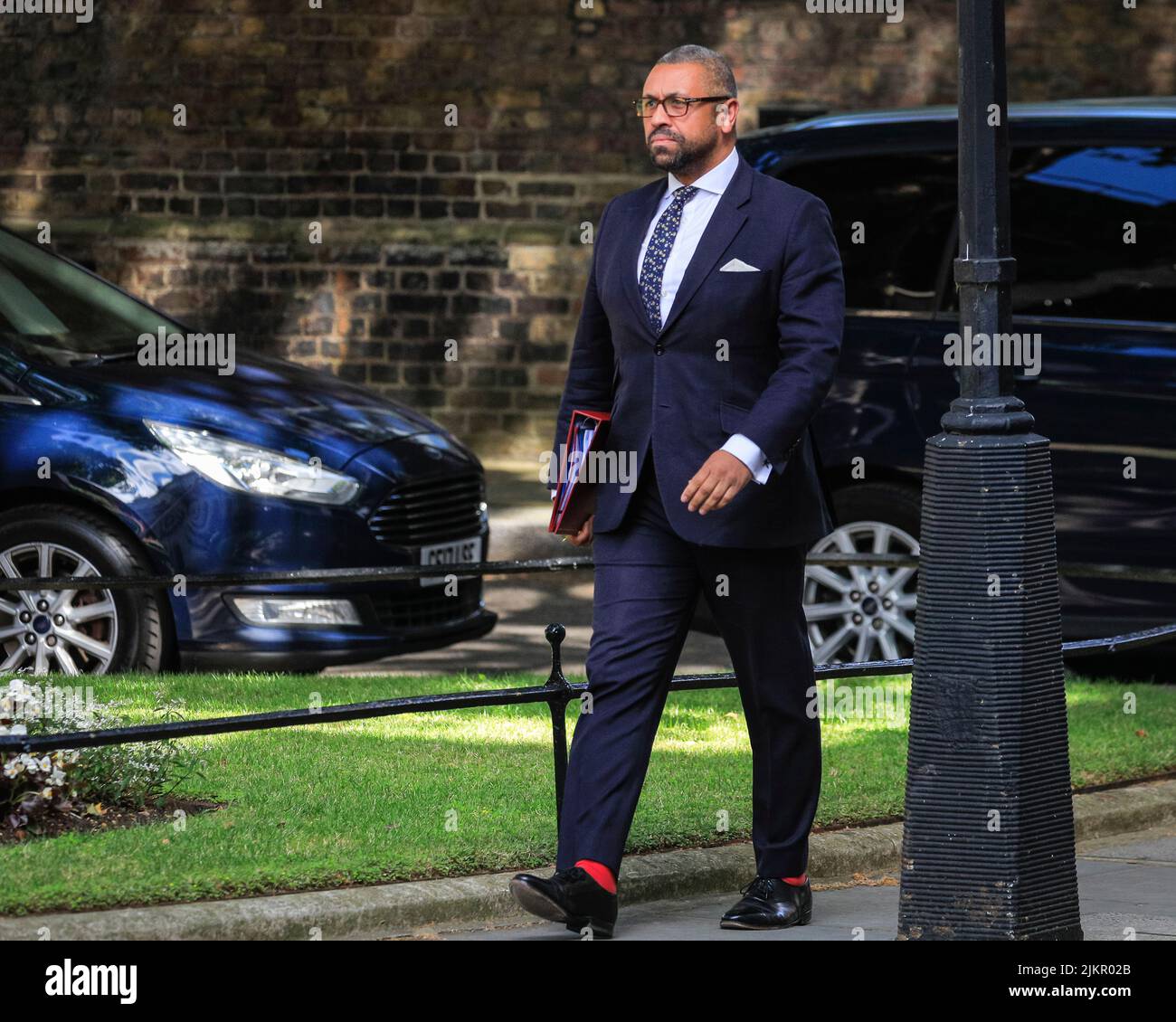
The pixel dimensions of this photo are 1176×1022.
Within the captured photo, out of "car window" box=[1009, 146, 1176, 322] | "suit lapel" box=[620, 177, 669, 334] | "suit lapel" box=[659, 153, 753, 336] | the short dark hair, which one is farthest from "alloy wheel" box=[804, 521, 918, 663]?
the short dark hair

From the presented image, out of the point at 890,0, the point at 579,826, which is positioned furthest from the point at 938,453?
the point at 890,0

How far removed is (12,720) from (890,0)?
12602 mm

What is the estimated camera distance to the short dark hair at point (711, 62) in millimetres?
5168

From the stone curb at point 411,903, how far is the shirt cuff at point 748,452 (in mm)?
1217

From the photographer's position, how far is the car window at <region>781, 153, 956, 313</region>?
8781 millimetres

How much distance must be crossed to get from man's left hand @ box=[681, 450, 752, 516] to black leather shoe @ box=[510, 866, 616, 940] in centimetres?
90

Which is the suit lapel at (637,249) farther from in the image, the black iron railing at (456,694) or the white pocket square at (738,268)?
the black iron railing at (456,694)

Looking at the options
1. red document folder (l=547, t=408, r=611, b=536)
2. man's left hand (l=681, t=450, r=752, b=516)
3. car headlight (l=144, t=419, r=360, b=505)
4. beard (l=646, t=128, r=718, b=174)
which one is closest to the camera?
man's left hand (l=681, t=450, r=752, b=516)

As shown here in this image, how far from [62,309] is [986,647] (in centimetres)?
517

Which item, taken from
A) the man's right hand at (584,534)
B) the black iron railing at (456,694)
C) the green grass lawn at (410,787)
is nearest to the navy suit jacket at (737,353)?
the man's right hand at (584,534)

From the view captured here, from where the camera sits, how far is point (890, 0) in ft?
55.5

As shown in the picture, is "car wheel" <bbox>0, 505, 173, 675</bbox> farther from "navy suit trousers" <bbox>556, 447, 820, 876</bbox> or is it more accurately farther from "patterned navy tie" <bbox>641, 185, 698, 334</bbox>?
"patterned navy tie" <bbox>641, 185, 698, 334</bbox>

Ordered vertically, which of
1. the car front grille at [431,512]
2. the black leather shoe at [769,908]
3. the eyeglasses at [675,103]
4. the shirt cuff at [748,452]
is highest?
the eyeglasses at [675,103]

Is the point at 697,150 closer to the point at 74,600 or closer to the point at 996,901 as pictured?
the point at 996,901
